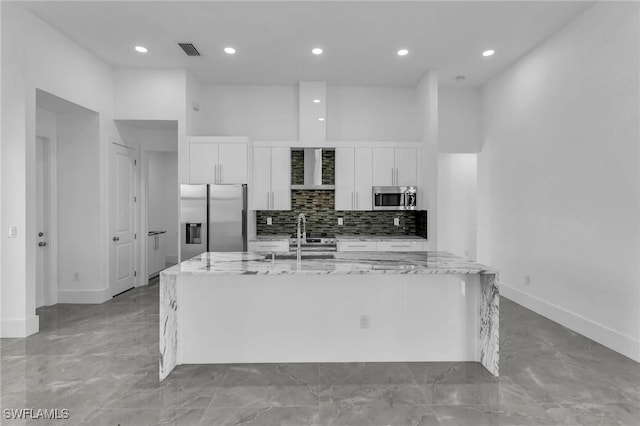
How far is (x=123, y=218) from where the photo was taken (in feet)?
17.1

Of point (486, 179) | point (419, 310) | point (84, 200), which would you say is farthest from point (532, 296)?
point (84, 200)

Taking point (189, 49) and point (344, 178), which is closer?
point (189, 49)

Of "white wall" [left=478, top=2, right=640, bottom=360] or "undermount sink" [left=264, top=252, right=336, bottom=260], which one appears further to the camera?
"white wall" [left=478, top=2, right=640, bottom=360]

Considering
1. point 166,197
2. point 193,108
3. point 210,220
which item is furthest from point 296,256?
point 166,197

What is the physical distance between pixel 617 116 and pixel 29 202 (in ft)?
19.4

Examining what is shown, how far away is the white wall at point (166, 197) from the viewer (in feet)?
25.7

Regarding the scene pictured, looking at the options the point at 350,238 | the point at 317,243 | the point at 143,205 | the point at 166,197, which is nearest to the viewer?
the point at 317,243

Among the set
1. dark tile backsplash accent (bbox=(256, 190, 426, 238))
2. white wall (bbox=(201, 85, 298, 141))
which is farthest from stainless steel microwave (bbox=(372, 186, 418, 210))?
white wall (bbox=(201, 85, 298, 141))

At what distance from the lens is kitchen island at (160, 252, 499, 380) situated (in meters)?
2.83

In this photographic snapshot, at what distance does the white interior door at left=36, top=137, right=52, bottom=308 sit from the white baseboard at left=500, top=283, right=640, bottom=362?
6432 millimetres

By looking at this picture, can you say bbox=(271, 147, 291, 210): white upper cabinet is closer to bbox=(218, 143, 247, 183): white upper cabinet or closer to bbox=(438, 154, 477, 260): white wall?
bbox=(218, 143, 247, 183): white upper cabinet

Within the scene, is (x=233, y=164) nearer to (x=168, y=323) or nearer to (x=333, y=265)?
(x=168, y=323)

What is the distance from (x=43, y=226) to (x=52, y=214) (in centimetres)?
19

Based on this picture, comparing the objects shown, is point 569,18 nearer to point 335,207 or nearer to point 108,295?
point 335,207
